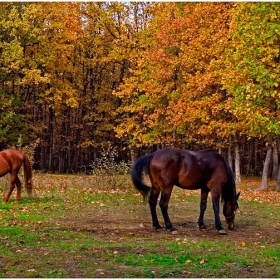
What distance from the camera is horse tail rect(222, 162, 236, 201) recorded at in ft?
39.2

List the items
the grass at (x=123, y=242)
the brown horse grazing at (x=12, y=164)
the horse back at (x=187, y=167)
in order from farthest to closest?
the brown horse grazing at (x=12, y=164) < the horse back at (x=187, y=167) < the grass at (x=123, y=242)

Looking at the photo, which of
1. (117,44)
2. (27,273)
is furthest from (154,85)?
(27,273)

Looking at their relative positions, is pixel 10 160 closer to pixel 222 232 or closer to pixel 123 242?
pixel 123 242

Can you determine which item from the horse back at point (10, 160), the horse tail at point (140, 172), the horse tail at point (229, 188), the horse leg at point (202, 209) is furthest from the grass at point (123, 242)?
the horse back at point (10, 160)

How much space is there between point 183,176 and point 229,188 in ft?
4.38

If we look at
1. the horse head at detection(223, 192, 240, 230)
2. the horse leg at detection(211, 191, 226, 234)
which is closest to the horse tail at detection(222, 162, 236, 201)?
the horse head at detection(223, 192, 240, 230)

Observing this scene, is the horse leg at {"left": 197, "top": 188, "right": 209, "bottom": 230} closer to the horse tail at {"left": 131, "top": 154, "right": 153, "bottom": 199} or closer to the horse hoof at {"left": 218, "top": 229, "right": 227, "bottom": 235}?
the horse hoof at {"left": 218, "top": 229, "right": 227, "bottom": 235}

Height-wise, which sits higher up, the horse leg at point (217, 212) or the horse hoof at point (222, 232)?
the horse leg at point (217, 212)

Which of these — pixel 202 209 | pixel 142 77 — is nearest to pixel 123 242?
pixel 202 209

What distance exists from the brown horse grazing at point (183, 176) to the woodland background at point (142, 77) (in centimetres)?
837

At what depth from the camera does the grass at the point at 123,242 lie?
7219 millimetres

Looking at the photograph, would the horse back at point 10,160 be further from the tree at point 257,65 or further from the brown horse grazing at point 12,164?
the tree at point 257,65

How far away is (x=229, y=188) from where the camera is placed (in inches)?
472

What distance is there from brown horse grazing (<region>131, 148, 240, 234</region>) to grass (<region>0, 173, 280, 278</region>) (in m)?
0.60
